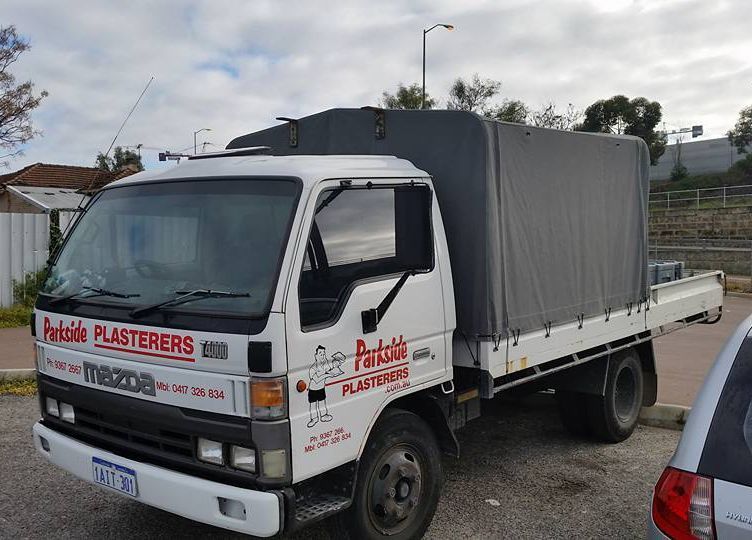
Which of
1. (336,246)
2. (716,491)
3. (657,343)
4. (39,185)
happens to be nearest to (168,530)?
(336,246)

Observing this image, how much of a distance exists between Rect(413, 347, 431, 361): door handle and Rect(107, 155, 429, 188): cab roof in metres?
0.99

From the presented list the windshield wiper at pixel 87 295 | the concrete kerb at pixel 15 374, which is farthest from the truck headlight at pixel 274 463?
the concrete kerb at pixel 15 374

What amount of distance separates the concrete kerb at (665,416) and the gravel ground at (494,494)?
0.50 ft

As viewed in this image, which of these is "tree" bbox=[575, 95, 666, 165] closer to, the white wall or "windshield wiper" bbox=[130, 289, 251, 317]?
the white wall

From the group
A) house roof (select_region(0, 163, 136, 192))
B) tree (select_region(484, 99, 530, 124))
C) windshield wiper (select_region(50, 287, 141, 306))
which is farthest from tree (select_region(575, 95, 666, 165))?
windshield wiper (select_region(50, 287, 141, 306))

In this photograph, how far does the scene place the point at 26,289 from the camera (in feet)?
37.1

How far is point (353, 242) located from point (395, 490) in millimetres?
1361

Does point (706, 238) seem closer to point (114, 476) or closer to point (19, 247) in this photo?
point (19, 247)

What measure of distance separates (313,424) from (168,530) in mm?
1642

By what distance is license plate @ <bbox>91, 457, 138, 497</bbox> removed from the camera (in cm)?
328

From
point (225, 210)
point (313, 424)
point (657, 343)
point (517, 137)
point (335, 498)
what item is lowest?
point (657, 343)

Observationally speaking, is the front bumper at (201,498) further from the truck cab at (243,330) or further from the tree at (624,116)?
the tree at (624,116)

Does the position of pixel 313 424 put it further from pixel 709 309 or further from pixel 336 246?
pixel 709 309

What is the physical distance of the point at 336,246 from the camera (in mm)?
3447
